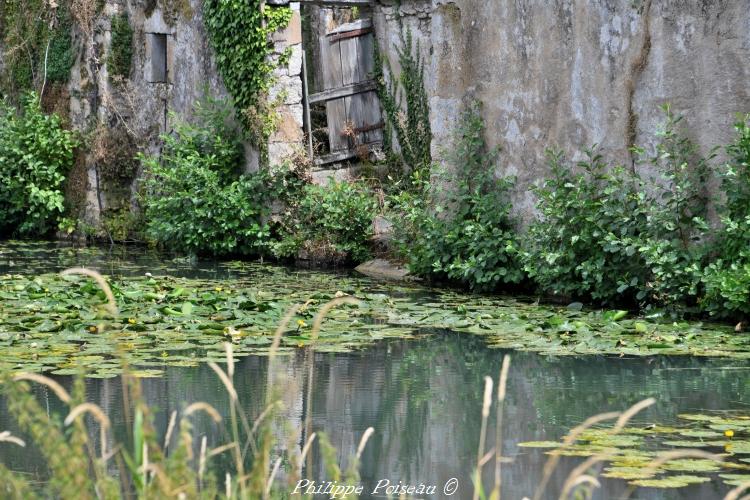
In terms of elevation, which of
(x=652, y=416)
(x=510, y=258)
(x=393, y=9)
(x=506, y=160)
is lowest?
(x=652, y=416)

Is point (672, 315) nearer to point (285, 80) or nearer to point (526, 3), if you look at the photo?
point (526, 3)

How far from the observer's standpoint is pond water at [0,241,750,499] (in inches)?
194

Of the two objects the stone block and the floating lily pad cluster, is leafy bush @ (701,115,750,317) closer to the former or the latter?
the floating lily pad cluster

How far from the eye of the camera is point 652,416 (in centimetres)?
580

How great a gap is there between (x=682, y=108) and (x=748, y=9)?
896mm

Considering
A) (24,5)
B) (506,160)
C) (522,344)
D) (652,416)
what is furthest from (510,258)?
(24,5)

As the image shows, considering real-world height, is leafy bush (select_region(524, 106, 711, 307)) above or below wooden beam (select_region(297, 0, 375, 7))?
below

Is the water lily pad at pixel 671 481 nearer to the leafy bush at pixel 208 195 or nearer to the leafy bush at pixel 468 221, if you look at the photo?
the leafy bush at pixel 468 221

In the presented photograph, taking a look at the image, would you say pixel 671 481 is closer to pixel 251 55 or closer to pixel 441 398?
pixel 441 398

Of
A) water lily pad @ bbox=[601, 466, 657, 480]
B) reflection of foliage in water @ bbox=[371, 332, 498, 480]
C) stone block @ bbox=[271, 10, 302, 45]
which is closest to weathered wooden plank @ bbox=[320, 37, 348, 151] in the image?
stone block @ bbox=[271, 10, 302, 45]

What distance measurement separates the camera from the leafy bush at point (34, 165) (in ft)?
53.4

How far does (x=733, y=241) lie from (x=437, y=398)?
2.99 meters

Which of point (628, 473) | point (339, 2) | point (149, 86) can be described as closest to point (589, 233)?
point (628, 473)

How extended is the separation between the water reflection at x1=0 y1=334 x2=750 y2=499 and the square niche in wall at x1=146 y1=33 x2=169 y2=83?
29.6 ft
